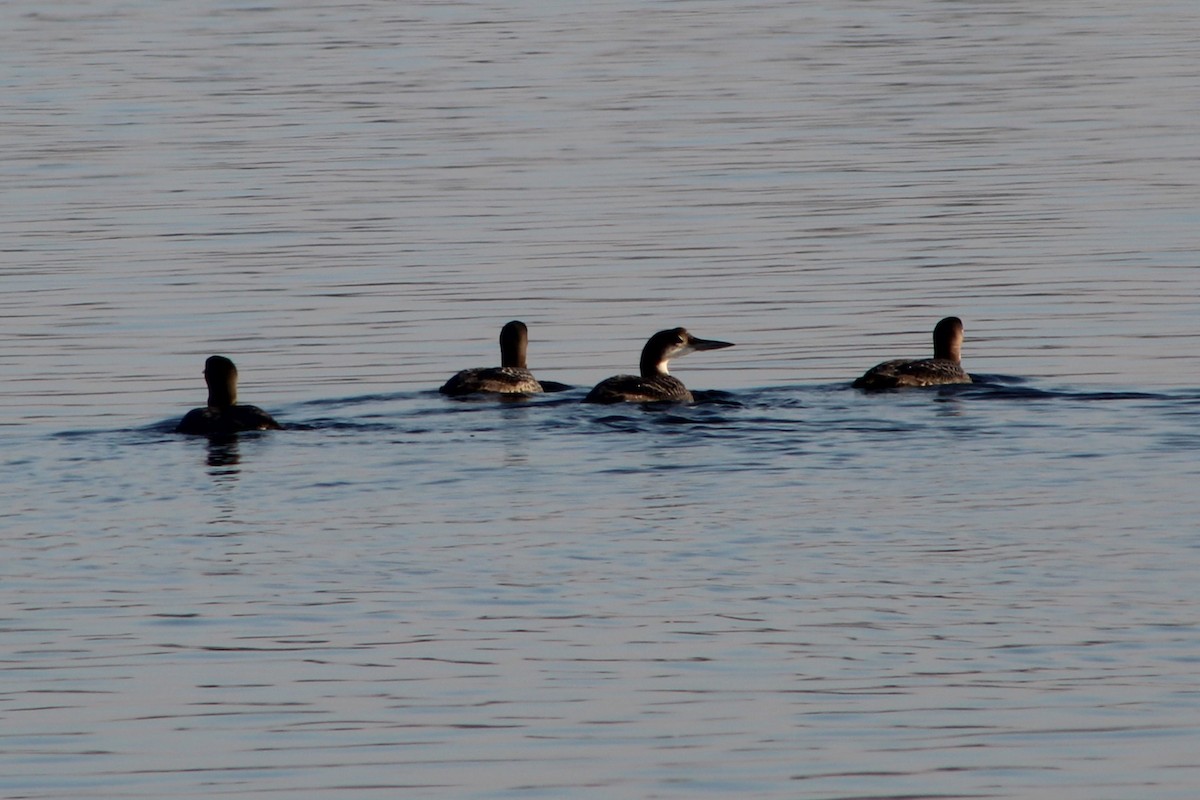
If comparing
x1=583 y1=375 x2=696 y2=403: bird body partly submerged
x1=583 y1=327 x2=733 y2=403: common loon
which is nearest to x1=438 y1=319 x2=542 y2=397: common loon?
x1=583 y1=327 x2=733 y2=403: common loon

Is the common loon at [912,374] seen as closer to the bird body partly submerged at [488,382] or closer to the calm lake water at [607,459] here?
Result: the calm lake water at [607,459]

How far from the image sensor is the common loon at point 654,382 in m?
17.5

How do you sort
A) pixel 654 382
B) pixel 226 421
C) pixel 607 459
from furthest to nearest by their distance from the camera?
pixel 654 382 → pixel 226 421 → pixel 607 459

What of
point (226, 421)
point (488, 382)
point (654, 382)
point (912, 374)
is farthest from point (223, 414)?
point (912, 374)

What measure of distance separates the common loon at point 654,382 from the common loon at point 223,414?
2.43 m

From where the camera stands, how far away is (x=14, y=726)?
10.3m

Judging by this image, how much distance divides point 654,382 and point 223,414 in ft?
10.5

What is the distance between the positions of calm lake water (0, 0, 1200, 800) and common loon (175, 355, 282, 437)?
14cm

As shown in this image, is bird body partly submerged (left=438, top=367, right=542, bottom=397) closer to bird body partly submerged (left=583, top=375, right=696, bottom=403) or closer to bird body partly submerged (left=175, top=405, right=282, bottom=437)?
bird body partly submerged (left=583, top=375, right=696, bottom=403)

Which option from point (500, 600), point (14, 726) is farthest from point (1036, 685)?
point (14, 726)


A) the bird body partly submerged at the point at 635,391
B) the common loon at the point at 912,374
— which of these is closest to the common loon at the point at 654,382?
the bird body partly submerged at the point at 635,391

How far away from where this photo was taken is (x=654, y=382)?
17750mm

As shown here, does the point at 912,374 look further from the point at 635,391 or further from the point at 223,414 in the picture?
the point at 223,414

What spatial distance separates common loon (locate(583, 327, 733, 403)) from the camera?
17.5 m
